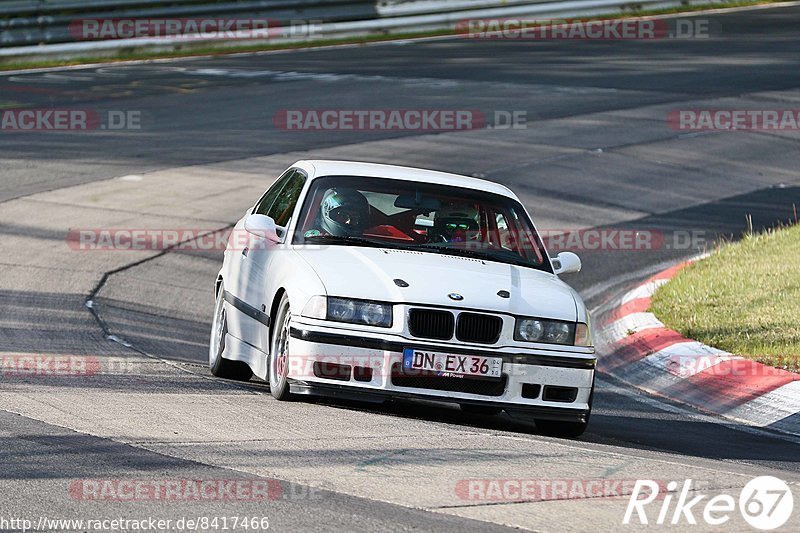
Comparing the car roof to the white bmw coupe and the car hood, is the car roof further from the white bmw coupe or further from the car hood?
the car hood

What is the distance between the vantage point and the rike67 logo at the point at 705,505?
573cm

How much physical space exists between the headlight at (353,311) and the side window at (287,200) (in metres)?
1.51

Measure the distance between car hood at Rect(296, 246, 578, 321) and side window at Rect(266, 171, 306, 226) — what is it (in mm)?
752

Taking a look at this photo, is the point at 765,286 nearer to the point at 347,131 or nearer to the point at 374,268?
the point at 374,268

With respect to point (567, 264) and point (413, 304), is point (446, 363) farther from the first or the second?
point (567, 264)

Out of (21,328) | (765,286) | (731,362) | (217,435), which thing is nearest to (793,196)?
(765,286)

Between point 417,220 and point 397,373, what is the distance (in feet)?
4.91

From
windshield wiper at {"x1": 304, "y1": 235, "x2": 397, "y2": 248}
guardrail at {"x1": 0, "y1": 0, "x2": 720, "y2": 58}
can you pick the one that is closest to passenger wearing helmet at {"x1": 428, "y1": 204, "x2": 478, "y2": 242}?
windshield wiper at {"x1": 304, "y1": 235, "x2": 397, "y2": 248}

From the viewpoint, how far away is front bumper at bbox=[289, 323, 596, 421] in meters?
7.67

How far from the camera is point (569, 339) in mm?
8000

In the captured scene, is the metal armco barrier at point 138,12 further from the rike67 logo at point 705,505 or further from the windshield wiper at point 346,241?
the rike67 logo at point 705,505

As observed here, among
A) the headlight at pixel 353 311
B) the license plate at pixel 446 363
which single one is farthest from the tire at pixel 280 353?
the license plate at pixel 446 363

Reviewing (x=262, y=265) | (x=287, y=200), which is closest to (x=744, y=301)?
(x=287, y=200)

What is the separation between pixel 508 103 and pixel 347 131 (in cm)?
363
